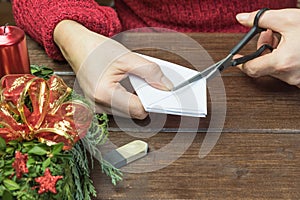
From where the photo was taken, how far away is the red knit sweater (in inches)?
37.0

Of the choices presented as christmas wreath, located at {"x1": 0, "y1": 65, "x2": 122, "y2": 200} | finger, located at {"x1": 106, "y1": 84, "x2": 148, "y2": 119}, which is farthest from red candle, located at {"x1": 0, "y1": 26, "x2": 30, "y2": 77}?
finger, located at {"x1": 106, "y1": 84, "x2": 148, "y2": 119}

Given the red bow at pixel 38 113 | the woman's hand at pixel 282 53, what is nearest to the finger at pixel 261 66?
the woman's hand at pixel 282 53

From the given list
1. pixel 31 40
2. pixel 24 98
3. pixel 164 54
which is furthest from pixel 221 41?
pixel 24 98

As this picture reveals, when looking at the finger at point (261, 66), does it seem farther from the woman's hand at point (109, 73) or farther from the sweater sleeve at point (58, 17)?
the sweater sleeve at point (58, 17)

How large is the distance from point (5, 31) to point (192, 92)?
0.30m

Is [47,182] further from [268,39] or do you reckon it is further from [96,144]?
[268,39]

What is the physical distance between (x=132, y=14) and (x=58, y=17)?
32 cm

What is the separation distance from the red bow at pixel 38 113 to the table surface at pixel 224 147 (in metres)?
0.09

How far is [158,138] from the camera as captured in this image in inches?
29.0

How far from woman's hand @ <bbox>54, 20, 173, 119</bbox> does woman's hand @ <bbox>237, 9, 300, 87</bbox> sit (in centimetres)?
18

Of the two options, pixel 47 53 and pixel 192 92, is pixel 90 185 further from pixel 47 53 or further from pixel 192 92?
pixel 47 53

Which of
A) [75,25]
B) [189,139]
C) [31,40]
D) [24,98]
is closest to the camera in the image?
[24,98]

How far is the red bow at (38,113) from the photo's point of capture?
594mm

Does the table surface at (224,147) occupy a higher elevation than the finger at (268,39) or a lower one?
lower
